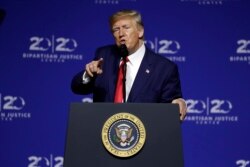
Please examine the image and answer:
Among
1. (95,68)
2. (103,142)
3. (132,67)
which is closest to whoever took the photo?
(103,142)

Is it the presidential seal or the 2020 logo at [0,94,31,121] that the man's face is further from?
the 2020 logo at [0,94,31,121]

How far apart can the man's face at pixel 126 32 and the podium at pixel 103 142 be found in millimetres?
555

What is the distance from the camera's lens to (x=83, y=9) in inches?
145

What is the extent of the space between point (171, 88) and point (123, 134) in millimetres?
529

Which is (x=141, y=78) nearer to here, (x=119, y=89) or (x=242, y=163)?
(x=119, y=89)

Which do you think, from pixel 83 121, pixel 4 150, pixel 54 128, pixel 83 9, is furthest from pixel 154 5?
pixel 83 121

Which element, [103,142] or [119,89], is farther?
[119,89]

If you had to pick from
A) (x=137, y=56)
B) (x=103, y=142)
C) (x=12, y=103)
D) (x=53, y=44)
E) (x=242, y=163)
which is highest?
(x=53, y=44)

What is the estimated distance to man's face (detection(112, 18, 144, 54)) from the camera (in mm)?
2045

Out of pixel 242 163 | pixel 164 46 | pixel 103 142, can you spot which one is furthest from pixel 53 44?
pixel 103 142

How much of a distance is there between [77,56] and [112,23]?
5.27ft

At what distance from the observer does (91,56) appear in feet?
12.0

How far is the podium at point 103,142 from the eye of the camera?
5.03 feet

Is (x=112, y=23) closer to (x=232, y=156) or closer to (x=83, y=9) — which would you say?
(x=83, y=9)
